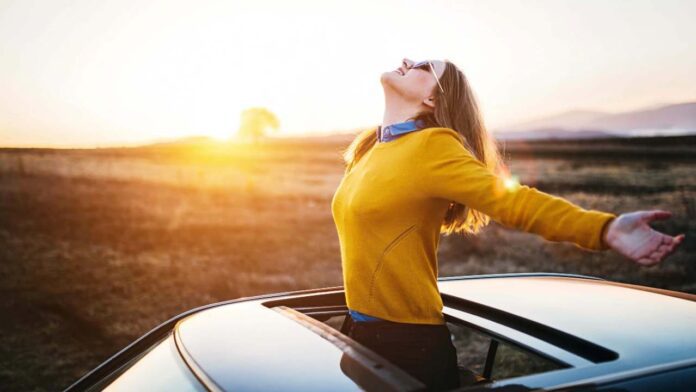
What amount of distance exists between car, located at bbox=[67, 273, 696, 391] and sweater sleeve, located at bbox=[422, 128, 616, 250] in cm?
35

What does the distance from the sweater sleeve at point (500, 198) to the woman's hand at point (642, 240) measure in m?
0.05

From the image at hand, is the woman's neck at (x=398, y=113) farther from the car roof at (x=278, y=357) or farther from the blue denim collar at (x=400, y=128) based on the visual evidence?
the car roof at (x=278, y=357)

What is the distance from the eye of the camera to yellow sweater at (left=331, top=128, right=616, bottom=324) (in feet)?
5.79

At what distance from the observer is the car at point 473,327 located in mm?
1409

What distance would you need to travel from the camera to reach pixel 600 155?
1729 inches

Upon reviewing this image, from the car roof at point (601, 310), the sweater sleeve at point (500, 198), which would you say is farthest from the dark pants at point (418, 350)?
the sweater sleeve at point (500, 198)

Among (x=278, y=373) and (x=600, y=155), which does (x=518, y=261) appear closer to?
(x=278, y=373)

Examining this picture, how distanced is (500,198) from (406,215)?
1.11ft

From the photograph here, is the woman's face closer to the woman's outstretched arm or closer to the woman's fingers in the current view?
the woman's outstretched arm

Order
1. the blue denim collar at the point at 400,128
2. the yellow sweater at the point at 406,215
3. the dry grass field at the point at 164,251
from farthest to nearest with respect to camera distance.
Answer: the dry grass field at the point at 164,251 → the blue denim collar at the point at 400,128 → the yellow sweater at the point at 406,215

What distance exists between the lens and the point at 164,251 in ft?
39.0

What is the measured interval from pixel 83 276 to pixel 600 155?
42.6 meters

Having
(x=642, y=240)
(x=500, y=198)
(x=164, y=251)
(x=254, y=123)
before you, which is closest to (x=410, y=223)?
(x=500, y=198)

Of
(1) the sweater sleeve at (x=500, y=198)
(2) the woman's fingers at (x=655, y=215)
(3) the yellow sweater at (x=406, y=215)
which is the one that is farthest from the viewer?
(3) the yellow sweater at (x=406, y=215)
